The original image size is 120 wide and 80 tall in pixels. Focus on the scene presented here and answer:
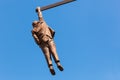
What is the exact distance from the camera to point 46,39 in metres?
10.9

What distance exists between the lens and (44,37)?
11.0 meters

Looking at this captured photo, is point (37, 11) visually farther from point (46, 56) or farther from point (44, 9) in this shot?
point (46, 56)

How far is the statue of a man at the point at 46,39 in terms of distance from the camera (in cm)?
1073

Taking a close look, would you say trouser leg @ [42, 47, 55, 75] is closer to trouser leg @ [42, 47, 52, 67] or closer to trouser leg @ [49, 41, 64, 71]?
trouser leg @ [42, 47, 52, 67]

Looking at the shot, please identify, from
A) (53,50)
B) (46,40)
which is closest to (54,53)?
(53,50)

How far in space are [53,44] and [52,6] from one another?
1.19 meters

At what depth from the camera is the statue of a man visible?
10.7 m

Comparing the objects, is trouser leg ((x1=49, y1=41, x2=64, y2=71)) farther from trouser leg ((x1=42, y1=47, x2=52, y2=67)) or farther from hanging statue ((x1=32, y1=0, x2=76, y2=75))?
trouser leg ((x1=42, y1=47, x2=52, y2=67))

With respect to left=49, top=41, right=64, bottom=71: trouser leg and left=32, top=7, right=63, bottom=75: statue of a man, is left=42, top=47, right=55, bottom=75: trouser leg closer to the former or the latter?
left=32, top=7, right=63, bottom=75: statue of a man

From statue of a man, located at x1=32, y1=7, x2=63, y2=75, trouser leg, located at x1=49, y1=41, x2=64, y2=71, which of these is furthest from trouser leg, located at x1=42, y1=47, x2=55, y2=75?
trouser leg, located at x1=49, y1=41, x2=64, y2=71

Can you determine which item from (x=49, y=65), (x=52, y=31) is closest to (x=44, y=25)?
(x=52, y=31)

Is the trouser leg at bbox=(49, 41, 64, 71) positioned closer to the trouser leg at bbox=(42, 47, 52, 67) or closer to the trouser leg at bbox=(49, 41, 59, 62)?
the trouser leg at bbox=(49, 41, 59, 62)

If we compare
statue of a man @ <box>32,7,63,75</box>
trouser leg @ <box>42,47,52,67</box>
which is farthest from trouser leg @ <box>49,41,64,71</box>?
trouser leg @ <box>42,47,52,67</box>

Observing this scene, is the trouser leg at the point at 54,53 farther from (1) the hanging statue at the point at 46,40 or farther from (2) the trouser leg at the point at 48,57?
(2) the trouser leg at the point at 48,57
